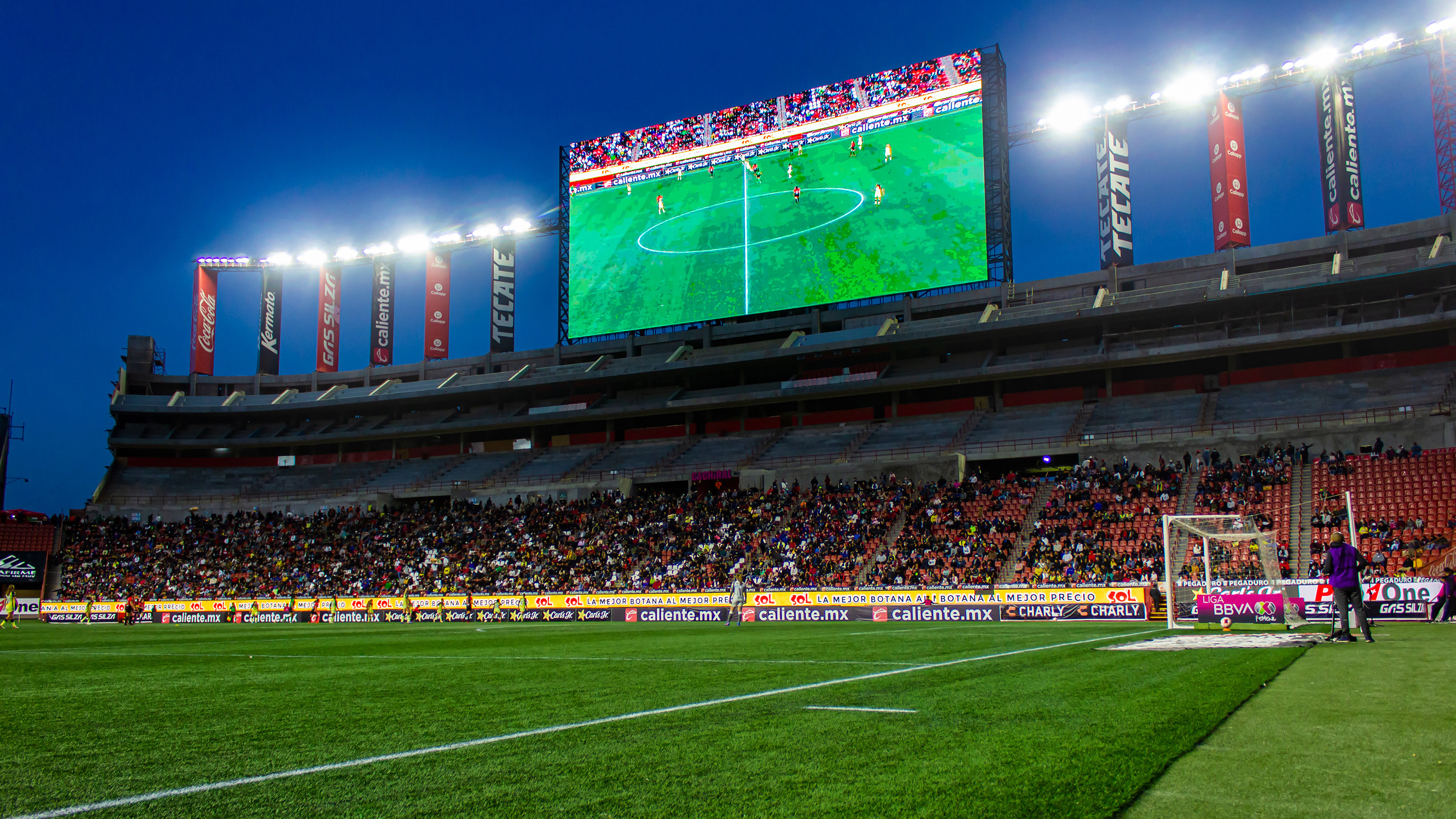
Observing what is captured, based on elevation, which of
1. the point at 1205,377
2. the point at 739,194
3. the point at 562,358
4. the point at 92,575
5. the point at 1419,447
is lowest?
the point at 92,575

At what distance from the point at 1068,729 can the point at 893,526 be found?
34.5 m

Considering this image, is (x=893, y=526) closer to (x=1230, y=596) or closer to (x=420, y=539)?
(x=1230, y=596)

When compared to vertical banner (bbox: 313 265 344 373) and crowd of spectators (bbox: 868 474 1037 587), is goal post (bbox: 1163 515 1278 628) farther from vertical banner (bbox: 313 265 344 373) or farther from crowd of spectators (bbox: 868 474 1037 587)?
vertical banner (bbox: 313 265 344 373)

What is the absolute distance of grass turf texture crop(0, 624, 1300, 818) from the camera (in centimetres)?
444

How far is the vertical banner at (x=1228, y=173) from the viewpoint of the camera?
46312mm

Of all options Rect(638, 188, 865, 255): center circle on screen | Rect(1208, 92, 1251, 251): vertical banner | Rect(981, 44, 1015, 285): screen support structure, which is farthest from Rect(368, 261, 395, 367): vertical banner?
Rect(1208, 92, 1251, 251): vertical banner

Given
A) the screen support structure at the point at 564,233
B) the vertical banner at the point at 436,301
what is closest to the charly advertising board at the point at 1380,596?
the screen support structure at the point at 564,233

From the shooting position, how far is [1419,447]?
34.7 meters

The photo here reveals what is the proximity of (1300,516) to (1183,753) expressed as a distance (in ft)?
107

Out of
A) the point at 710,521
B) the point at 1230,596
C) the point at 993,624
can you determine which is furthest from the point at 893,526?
the point at 1230,596

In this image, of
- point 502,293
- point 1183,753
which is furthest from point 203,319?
point 1183,753

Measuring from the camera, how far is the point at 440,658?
15453mm

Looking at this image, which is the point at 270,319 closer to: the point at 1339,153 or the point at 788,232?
the point at 788,232

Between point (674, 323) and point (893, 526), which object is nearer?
point (893, 526)
